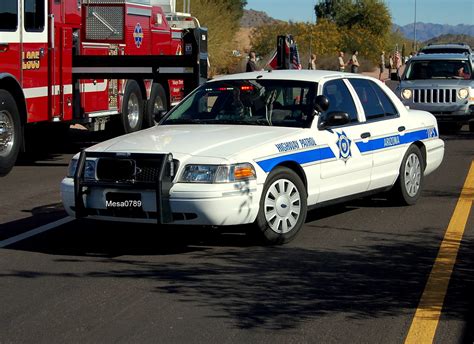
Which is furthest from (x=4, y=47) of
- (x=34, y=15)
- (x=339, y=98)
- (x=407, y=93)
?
(x=407, y=93)

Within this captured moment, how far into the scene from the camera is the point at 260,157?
8281 mm

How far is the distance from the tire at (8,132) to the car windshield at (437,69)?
10.5m

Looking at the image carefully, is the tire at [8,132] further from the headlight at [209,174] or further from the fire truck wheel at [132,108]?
the headlight at [209,174]

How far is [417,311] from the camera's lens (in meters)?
6.43

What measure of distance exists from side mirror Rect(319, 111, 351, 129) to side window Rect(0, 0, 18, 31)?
217 inches

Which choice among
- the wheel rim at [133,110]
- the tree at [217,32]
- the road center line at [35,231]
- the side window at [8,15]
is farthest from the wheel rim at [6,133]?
the tree at [217,32]

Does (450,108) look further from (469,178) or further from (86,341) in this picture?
(86,341)

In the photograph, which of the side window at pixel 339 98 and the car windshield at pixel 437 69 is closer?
the side window at pixel 339 98

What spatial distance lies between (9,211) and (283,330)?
17.6 feet

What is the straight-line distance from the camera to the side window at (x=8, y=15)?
12.9 m

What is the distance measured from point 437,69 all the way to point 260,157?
14022mm

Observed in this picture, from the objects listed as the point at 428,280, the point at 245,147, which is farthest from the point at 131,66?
the point at 428,280

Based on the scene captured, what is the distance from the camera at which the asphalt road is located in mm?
6035

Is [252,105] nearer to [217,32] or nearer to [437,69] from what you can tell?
[437,69]
